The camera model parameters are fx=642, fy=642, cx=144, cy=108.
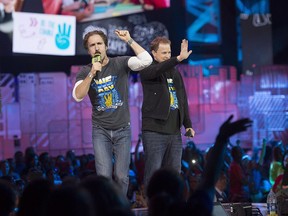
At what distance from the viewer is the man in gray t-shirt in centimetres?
502

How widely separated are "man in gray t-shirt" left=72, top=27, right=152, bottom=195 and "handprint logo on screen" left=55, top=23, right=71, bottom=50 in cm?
615

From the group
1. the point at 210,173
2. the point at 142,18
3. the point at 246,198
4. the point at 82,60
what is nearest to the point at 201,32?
the point at 142,18

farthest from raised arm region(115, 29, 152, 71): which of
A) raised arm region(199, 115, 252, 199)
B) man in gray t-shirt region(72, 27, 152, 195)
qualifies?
raised arm region(199, 115, 252, 199)

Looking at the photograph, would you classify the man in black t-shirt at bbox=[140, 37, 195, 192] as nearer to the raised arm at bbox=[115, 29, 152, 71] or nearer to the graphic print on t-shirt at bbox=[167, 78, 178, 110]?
the graphic print on t-shirt at bbox=[167, 78, 178, 110]

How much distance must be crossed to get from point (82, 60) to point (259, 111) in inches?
152

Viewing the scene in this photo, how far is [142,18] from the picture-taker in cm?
1198

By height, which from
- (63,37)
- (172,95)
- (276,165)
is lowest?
(276,165)

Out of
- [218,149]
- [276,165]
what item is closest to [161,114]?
[218,149]

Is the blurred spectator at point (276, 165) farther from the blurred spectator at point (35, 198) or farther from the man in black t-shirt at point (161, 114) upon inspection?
the blurred spectator at point (35, 198)

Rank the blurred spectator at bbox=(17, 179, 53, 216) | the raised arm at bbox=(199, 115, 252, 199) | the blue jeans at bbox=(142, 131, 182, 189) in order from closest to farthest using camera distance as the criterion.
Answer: the blurred spectator at bbox=(17, 179, 53, 216)
the raised arm at bbox=(199, 115, 252, 199)
the blue jeans at bbox=(142, 131, 182, 189)

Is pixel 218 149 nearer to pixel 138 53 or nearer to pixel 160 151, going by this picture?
pixel 138 53

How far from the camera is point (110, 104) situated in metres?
5.02

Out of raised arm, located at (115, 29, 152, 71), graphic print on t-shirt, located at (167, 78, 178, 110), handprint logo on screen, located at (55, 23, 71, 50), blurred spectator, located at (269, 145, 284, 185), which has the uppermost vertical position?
handprint logo on screen, located at (55, 23, 71, 50)

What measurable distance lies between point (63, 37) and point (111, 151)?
6.40 meters
